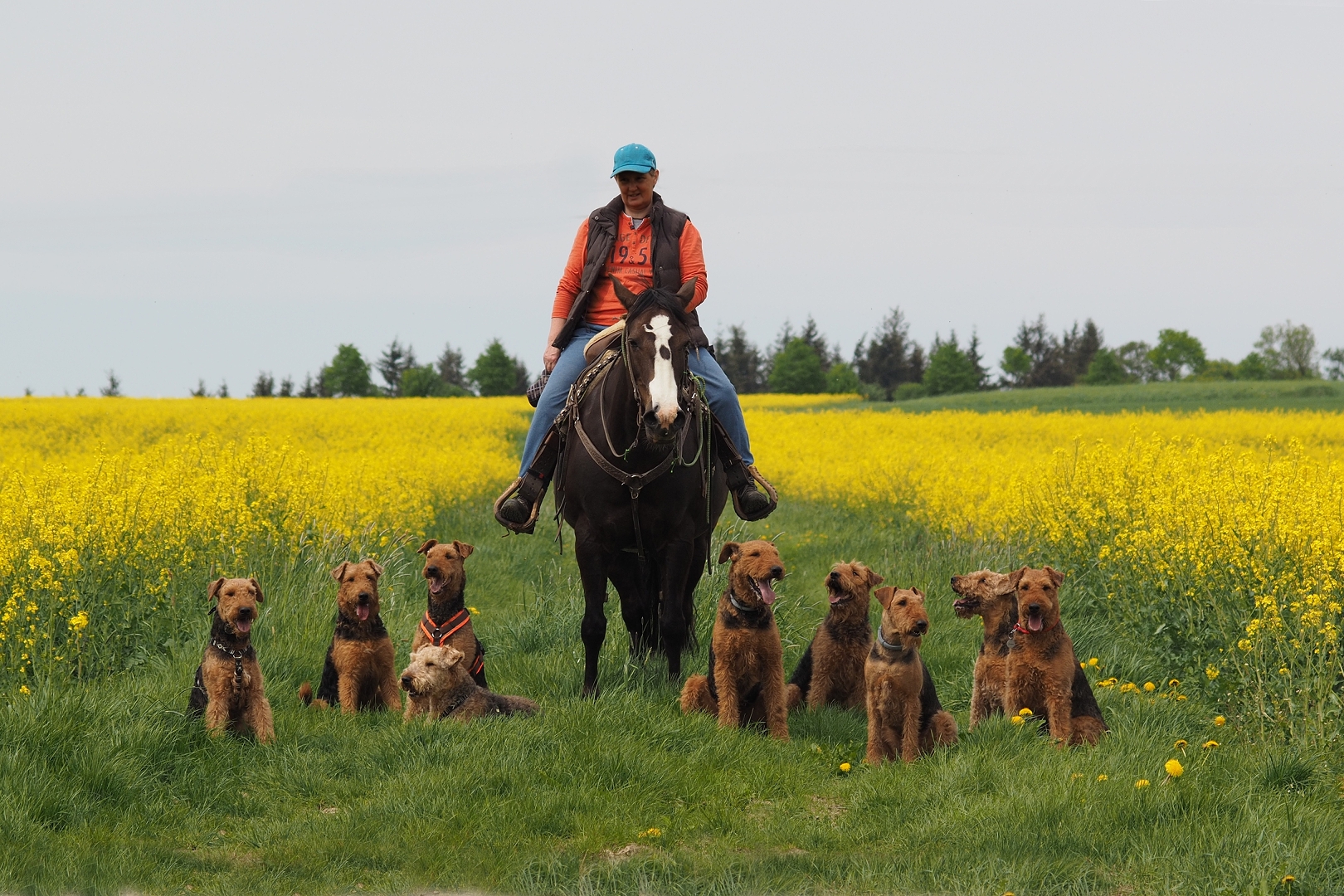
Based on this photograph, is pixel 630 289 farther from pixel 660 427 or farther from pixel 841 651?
pixel 841 651

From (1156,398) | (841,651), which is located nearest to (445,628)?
(841,651)

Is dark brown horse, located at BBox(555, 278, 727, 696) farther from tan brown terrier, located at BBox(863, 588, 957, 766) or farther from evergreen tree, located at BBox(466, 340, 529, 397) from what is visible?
evergreen tree, located at BBox(466, 340, 529, 397)

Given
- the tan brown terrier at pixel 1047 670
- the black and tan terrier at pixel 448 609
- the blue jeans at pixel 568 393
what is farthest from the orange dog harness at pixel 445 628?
the tan brown terrier at pixel 1047 670

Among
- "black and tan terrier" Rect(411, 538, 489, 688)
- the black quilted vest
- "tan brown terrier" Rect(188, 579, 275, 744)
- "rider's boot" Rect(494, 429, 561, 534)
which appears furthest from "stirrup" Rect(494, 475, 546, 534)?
"tan brown terrier" Rect(188, 579, 275, 744)

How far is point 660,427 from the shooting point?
5.81 metres

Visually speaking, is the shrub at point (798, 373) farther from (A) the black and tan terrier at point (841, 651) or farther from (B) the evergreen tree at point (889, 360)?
(A) the black and tan terrier at point (841, 651)

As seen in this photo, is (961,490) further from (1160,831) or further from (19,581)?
(19,581)

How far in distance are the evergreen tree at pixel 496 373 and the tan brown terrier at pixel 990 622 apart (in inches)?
2771

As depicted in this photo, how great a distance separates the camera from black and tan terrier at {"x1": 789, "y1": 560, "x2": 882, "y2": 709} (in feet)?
20.7

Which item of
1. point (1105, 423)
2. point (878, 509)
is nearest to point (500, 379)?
point (1105, 423)

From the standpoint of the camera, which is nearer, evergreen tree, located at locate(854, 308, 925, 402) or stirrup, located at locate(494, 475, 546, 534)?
stirrup, located at locate(494, 475, 546, 534)

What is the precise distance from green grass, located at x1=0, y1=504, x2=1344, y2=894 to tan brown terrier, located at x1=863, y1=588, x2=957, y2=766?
181 millimetres

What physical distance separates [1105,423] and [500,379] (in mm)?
54452

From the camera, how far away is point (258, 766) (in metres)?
5.57
